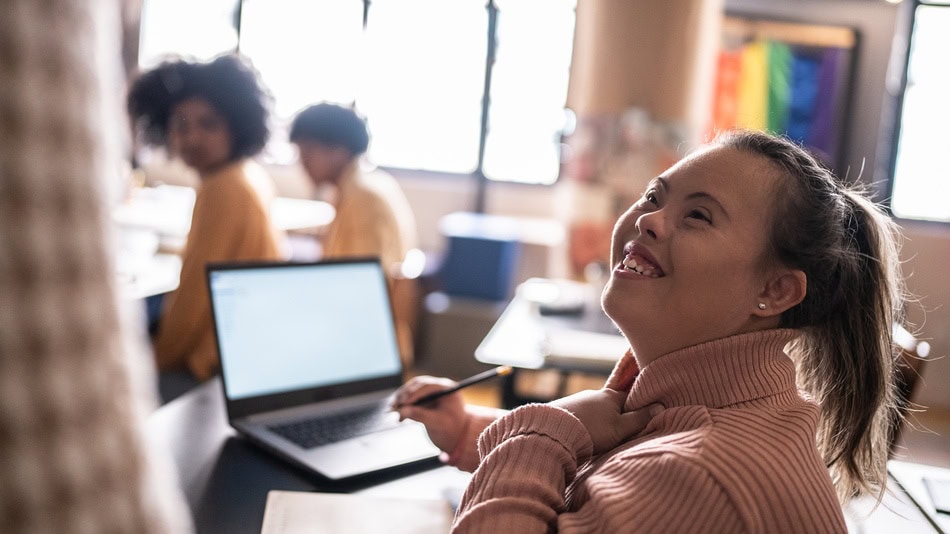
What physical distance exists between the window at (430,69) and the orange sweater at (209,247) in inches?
130

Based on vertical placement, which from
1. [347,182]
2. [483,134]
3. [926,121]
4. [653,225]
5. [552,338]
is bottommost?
[552,338]

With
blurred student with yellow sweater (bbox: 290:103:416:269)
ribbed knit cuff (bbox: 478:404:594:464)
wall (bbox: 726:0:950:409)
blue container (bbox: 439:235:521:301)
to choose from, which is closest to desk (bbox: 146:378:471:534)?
ribbed knit cuff (bbox: 478:404:594:464)

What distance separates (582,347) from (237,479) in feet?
4.20

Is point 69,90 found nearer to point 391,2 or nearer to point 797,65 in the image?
point 797,65

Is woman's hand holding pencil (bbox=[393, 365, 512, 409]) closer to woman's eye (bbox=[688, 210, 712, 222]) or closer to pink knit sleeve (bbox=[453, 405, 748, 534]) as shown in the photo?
pink knit sleeve (bbox=[453, 405, 748, 534])

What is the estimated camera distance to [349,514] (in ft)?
3.40

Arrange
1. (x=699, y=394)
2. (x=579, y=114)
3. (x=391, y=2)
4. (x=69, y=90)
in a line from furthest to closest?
(x=391, y=2) → (x=579, y=114) → (x=699, y=394) → (x=69, y=90)

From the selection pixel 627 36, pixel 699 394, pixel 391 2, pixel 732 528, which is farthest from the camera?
pixel 391 2

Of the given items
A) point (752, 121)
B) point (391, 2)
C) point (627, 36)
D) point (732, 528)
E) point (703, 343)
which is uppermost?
point (391, 2)

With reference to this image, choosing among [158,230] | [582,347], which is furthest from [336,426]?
[158,230]

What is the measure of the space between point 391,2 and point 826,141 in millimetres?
2975

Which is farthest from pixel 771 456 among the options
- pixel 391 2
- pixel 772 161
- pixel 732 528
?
pixel 391 2

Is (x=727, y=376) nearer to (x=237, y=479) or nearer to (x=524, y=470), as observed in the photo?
(x=524, y=470)

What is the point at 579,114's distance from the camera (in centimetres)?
415
